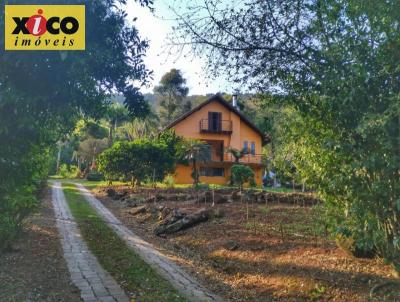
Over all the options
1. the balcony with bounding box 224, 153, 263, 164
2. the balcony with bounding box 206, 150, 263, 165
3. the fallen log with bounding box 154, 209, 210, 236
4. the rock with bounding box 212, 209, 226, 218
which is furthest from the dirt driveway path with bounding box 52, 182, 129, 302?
the balcony with bounding box 224, 153, 263, 164

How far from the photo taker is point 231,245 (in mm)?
10516

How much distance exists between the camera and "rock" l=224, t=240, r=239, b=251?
408 inches

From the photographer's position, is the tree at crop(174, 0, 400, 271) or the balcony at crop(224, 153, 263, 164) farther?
the balcony at crop(224, 153, 263, 164)

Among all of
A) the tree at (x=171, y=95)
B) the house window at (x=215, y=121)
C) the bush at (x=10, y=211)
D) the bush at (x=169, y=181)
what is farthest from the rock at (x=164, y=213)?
the tree at (x=171, y=95)

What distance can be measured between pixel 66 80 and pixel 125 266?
17.7 ft

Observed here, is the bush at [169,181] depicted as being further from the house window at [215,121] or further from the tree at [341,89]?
the tree at [341,89]

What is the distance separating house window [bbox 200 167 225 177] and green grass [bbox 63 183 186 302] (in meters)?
25.7

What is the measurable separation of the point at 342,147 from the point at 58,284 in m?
5.14

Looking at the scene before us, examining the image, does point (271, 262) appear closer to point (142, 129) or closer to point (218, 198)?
point (218, 198)

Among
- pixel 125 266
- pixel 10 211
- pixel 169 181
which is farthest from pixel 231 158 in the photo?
pixel 10 211

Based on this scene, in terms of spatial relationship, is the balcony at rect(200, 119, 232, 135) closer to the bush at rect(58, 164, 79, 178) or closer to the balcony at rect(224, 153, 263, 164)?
the balcony at rect(224, 153, 263, 164)

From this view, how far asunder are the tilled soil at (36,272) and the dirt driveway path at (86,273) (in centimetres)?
15

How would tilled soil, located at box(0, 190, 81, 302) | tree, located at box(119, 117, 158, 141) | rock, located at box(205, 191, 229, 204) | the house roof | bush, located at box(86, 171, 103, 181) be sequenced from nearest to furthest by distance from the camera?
tilled soil, located at box(0, 190, 81, 302) < rock, located at box(205, 191, 229, 204) < the house roof < bush, located at box(86, 171, 103, 181) < tree, located at box(119, 117, 158, 141)

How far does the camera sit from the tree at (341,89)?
5.11 m
